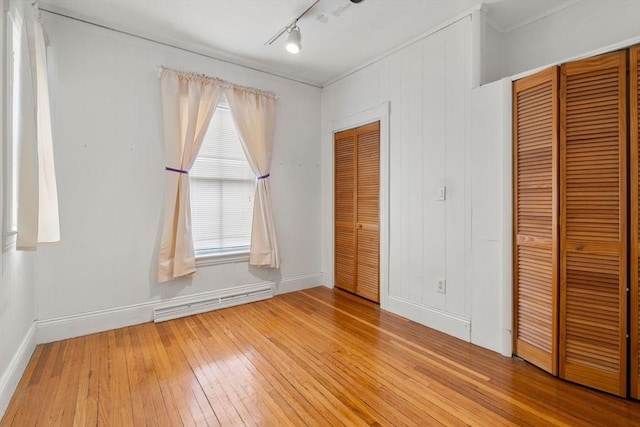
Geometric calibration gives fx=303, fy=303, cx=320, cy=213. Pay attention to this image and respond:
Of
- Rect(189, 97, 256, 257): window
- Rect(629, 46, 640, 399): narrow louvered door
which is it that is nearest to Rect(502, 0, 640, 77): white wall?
Rect(629, 46, 640, 399): narrow louvered door

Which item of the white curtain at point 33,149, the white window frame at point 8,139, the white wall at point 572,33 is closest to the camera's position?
the white window frame at point 8,139

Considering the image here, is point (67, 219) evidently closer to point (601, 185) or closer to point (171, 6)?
point (171, 6)

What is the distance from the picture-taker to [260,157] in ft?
11.9

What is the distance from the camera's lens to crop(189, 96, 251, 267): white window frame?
3299mm

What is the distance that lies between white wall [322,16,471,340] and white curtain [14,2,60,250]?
2858 millimetres

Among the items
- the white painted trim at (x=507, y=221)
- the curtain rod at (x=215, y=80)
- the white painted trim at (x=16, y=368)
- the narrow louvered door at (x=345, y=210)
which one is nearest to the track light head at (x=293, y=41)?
the curtain rod at (x=215, y=80)

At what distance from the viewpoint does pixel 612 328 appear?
1834 millimetres

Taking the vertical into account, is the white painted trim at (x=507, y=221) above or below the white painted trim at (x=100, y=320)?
above

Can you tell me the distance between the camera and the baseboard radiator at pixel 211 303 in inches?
118

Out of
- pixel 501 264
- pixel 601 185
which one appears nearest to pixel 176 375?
pixel 501 264

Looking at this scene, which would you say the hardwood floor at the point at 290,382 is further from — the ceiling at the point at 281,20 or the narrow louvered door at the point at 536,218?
the ceiling at the point at 281,20

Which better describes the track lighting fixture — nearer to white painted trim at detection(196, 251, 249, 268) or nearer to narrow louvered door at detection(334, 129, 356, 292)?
narrow louvered door at detection(334, 129, 356, 292)

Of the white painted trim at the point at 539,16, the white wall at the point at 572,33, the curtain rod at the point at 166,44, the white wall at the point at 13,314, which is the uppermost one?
the curtain rod at the point at 166,44

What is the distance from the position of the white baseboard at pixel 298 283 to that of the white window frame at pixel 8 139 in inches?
102
